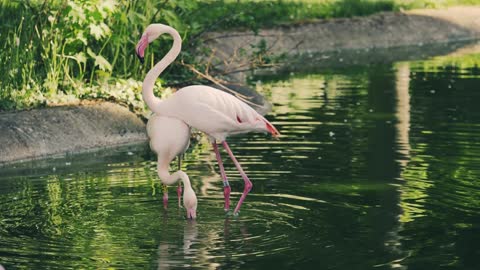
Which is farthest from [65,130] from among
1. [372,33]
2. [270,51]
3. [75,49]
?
[372,33]

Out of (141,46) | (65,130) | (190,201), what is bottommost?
(65,130)

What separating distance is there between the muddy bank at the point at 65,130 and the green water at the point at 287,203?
0.30m

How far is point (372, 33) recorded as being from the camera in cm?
2461

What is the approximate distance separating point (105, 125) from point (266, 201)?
3.81m

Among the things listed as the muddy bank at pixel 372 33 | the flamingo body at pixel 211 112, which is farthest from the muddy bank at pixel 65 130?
the muddy bank at pixel 372 33

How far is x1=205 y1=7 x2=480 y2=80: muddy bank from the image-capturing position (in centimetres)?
2272

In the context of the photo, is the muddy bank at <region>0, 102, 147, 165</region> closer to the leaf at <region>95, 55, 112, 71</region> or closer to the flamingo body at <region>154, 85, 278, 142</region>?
the leaf at <region>95, 55, 112, 71</region>

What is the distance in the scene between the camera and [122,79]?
1357 centimetres

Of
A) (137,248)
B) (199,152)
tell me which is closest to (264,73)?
(199,152)

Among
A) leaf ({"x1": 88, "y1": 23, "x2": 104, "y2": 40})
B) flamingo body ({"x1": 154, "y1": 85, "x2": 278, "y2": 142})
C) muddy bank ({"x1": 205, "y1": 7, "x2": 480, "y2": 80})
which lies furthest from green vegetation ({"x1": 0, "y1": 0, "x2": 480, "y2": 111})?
muddy bank ({"x1": 205, "y1": 7, "x2": 480, "y2": 80})

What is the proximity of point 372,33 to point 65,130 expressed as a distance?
520 inches

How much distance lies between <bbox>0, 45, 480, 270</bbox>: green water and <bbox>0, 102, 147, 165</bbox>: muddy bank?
297 millimetres

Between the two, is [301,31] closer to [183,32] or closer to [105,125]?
[183,32]

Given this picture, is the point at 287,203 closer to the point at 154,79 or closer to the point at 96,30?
the point at 154,79
